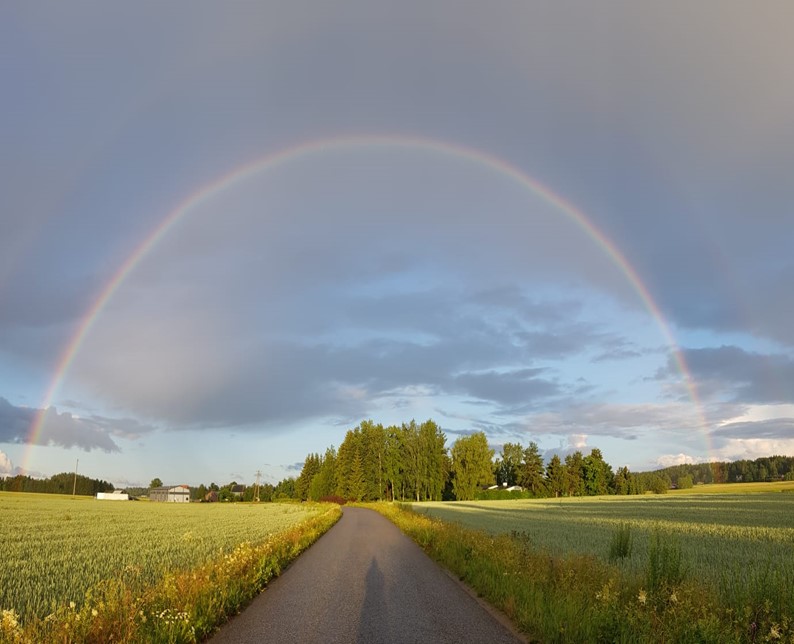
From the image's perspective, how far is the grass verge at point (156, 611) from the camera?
642 cm

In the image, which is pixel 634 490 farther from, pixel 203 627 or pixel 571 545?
pixel 203 627

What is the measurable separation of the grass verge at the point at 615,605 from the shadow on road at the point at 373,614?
7.37 ft

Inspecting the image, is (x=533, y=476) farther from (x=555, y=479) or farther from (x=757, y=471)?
(x=757, y=471)

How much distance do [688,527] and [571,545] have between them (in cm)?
1123

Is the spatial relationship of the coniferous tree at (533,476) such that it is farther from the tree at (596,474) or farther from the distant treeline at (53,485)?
the distant treeline at (53,485)

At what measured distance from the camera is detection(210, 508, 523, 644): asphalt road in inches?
324

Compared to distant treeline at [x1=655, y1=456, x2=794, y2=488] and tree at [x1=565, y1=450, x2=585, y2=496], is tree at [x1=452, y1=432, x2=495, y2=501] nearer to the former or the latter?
tree at [x1=565, y1=450, x2=585, y2=496]

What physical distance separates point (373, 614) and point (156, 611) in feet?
12.3

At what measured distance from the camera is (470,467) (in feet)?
403

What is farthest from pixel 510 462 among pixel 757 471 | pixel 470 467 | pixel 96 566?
pixel 96 566

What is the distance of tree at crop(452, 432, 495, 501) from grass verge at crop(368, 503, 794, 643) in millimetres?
114230

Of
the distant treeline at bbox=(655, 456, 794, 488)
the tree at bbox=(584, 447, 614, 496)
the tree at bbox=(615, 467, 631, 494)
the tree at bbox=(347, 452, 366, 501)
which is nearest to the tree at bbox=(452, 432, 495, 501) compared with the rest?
the tree at bbox=(347, 452, 366, 501)

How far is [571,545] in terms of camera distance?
19.3 meters

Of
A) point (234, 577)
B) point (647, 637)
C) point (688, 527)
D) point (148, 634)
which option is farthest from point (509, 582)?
point (688, 527)
